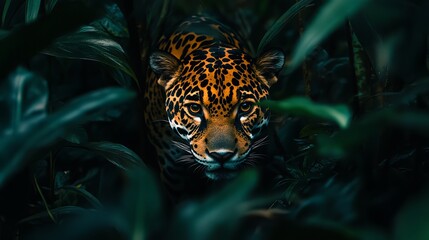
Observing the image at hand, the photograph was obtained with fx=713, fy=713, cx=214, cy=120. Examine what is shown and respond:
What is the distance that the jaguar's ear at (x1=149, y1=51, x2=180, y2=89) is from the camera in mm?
2522

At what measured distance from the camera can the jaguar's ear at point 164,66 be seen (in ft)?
8.27

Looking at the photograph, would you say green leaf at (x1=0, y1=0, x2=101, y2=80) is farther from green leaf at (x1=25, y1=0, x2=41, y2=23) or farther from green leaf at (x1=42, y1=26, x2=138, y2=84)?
green leaf at (x1=25, y1=0, x2=41, y2=23)

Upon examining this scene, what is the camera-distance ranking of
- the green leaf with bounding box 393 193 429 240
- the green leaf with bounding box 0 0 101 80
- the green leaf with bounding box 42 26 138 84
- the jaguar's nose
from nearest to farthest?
the green leaf with bounding box 393 193 429 240
the green leaf with bounding box 0 0 101 80
the green leaf with bounding box 42 26 138 84
the jaguar's nose

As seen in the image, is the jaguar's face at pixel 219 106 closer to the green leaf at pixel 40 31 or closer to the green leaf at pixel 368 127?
the green leaf at pixel 40 31

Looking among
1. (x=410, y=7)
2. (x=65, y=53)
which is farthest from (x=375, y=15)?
(x=65, y=53)

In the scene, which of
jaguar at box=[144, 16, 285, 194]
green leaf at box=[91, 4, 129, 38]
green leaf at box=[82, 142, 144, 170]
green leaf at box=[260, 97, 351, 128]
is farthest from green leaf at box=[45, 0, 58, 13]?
green leaf at box=[260, 97, 351, 128]

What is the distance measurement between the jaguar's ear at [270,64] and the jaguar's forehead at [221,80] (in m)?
0.03

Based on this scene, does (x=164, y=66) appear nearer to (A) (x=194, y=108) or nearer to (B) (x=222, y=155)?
(A) (x=194, y=108)

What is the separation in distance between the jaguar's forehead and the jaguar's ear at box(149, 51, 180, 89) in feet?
0.13

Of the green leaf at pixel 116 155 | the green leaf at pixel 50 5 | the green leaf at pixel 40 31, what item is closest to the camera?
the green leaf at pixel 40 31

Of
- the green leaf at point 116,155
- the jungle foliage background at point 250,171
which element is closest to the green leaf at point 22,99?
the jungle foliage background at point 250,171

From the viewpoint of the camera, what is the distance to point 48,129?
29.8 inches

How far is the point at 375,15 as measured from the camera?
867 mm

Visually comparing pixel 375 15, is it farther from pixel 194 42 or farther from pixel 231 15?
pixel 231 15
